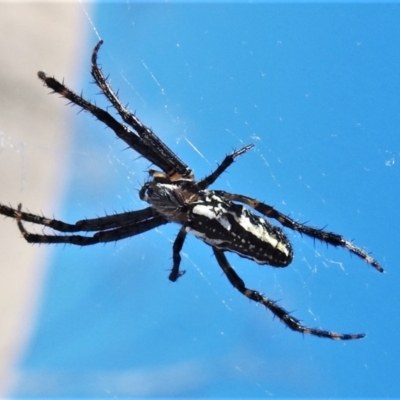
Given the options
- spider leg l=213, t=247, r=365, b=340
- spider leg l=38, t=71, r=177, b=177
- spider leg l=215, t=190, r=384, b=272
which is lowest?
spider leg l=213, t=247, r=365, b=340

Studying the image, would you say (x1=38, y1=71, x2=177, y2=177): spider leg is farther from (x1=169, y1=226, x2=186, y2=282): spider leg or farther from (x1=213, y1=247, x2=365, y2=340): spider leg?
(x1=213, y1=247, x2=365, y2=340): spider leg

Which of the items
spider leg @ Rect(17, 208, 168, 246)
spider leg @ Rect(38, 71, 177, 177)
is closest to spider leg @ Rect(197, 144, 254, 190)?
spider leg @ Rect(38, 71, 177, 177)

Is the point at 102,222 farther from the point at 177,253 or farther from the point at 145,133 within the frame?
the point at 145,133

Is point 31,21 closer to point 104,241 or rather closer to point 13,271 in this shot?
point 13,271

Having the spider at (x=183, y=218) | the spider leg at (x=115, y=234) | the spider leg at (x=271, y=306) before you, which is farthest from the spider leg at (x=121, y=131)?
the spider leg at (x=271, y=306)

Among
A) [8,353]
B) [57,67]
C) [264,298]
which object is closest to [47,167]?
[57,67]

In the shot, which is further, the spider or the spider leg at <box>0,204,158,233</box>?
the spider leg at <box>0,204,158,233</box>

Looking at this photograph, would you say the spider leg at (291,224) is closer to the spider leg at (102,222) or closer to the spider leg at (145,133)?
the spider leg at (145,133)

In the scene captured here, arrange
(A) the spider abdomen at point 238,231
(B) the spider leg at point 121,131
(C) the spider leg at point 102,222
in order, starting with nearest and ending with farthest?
1. (A) the spider abdomen at point 238,231
2. (B) the spider leg at point 121,131
3. (C) the spider leg at point 102,222
